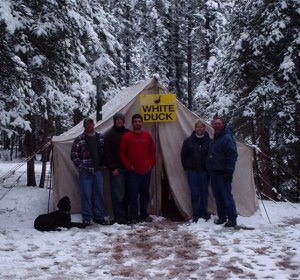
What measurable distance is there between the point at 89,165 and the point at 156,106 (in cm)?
183

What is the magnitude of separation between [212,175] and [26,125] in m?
3.67

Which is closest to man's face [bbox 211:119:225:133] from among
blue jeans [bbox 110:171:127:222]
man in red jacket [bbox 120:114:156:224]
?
man in red jacket [bbox 120:114:156:224]

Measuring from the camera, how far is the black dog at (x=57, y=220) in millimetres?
6898

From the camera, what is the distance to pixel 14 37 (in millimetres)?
7480

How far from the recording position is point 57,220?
698 cm

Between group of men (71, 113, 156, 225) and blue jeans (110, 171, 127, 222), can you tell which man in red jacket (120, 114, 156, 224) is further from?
blue jeans (110, 171, 127, 222)

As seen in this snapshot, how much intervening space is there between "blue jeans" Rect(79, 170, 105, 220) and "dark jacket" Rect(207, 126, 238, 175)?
1928 millimetres

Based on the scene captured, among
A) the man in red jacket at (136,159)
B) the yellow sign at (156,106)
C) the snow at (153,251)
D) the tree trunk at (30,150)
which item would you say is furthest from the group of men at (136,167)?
the tree trunk at (30,150)

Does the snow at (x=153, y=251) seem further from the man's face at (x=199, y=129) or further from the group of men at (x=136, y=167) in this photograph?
the man's face at (x=199, y=129)

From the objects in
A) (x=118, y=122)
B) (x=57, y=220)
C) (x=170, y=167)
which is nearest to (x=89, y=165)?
(x=118, y=122)

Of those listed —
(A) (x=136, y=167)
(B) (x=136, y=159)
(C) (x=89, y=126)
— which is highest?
(C) (x=89, y=126)

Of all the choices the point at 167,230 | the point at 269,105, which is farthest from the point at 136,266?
the point at 269,105

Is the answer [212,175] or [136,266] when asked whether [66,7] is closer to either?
[212,175]

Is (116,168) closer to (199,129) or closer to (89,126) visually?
(89,126)
